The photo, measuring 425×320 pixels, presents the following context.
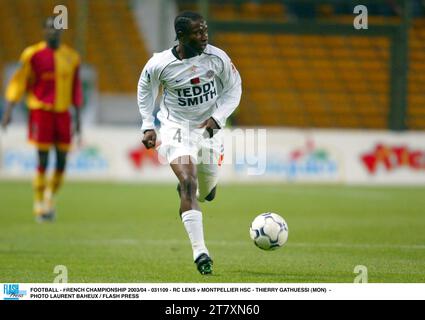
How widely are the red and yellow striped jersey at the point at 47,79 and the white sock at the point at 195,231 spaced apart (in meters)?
5.56

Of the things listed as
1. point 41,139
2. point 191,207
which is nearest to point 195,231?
point 191,207

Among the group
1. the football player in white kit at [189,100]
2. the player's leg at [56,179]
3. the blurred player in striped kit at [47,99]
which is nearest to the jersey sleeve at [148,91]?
the football player in white kit at [189,100]

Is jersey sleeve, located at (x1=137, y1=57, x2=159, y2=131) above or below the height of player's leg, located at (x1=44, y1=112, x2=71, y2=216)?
below

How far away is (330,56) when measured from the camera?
75.5ft

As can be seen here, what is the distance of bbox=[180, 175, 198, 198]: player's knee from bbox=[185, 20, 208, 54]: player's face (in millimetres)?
1106

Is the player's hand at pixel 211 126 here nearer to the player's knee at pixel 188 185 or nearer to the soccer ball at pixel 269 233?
the player's knee at pixel 188 185

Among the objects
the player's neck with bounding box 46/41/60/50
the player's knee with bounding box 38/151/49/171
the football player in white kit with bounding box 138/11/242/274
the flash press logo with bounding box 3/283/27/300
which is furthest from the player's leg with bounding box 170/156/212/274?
the player's knee with bounding box 38/151/49/171

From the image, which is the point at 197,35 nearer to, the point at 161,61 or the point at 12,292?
the point at 161,61

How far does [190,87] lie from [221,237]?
2.97 meters

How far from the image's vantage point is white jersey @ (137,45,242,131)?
820 cm

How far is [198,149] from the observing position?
8445 mm

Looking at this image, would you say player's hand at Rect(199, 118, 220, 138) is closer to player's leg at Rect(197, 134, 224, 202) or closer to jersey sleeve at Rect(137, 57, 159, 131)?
player's leg at Rect(197, 134, 224, 202)

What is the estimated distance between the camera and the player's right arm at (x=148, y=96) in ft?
26.8

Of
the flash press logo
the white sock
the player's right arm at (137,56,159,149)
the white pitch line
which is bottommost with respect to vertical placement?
the flash press logo
